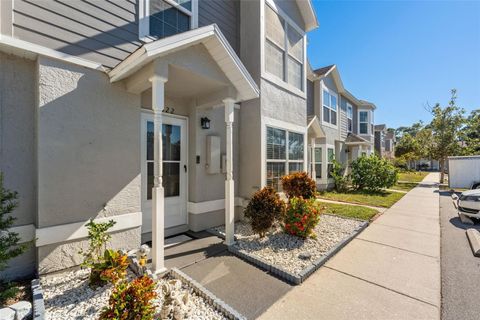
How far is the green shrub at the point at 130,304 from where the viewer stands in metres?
2.03

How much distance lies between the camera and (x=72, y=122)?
11.3 ft

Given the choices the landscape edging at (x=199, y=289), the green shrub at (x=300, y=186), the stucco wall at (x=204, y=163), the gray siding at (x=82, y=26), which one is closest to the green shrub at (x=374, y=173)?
the green shrub at (x=300, y=186)

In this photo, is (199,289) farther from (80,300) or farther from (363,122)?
(363,122)

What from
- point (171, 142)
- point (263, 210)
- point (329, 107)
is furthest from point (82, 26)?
point (329, 107)

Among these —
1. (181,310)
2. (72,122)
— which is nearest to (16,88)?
(72,122)

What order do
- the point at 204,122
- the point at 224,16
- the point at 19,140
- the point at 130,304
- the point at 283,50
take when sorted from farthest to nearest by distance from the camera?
1. the point at 283,50
2. the point at 224,16
3. the point at 204,122
4. the point at 19,140
5. the point at 130,304

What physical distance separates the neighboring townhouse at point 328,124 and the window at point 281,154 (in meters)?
1.98

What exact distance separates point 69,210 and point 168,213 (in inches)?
78.6

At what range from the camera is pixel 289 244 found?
457cm

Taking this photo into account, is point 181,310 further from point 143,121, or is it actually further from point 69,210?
point 143,121

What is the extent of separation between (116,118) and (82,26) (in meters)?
1.58

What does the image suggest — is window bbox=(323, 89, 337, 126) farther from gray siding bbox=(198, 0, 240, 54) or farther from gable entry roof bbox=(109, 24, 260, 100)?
gable entry roof bbox=(109, 24, 260, 100)

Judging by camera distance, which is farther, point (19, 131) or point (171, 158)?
point (171, 158)

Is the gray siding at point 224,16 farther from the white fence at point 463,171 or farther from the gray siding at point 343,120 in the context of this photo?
the white fence at point 463,171
